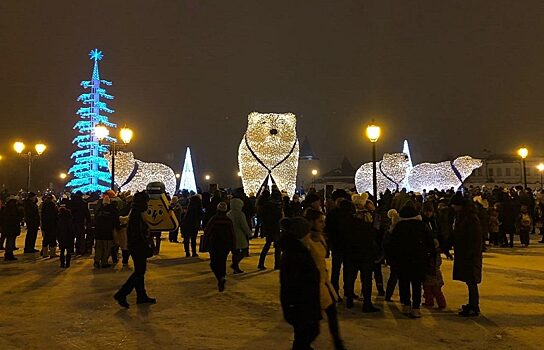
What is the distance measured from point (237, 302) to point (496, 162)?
105 metres

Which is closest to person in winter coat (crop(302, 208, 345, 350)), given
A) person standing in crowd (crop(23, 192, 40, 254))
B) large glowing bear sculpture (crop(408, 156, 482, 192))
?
person standing in crowd (crop(23, 192, 40, 254))

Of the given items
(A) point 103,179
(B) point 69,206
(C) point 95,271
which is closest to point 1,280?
(C) point 95,271

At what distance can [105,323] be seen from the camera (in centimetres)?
759

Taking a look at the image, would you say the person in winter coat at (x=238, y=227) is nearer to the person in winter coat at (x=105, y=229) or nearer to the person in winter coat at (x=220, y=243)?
the person in winter coat at (x=220, y=243)

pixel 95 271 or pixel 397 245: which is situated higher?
pixel 397 245

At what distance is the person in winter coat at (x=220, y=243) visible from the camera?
392 inches

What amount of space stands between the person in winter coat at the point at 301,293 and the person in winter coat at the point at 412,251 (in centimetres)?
272

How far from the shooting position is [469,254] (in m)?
8.01

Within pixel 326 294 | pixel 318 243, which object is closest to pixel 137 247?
pixel 318 243

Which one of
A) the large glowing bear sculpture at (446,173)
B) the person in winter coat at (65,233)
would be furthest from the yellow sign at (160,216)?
the large glowing bear sculpture at (446,173)

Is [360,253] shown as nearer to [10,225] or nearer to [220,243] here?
[220,243]

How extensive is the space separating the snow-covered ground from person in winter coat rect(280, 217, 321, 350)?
4.13 ft

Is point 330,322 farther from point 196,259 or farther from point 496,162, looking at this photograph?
point 496,162

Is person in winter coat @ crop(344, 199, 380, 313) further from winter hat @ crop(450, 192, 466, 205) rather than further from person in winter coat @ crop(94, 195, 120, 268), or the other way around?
person in winter coat @ crop(94, 195, 120, 268)
